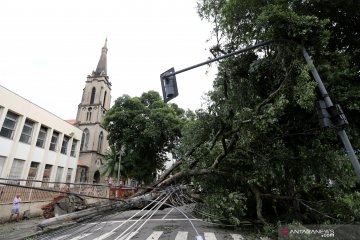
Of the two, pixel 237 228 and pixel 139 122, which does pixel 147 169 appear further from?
pixel 237 228

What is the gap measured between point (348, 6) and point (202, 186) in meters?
8.98

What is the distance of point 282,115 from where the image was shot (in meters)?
7.80

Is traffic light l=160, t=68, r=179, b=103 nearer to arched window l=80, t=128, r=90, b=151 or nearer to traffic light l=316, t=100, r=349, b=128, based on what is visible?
traffic light l=316, t=100, r=349, b=128

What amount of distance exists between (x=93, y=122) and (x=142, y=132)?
18.5 metres

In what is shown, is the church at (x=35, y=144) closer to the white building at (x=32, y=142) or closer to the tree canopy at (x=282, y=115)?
the white building at (x=32, y=142)

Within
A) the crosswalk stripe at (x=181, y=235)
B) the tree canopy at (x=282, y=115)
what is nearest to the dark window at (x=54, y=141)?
the tree canopy at (x=282, y=115)

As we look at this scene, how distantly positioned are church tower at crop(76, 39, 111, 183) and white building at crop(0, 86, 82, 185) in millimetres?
10177

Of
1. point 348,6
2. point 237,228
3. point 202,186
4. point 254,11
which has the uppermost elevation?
point 254,11

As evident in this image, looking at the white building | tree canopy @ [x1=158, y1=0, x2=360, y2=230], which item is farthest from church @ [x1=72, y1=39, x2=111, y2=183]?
tree canopy @ [x1=158, y1=0, x2=360, y2=230]

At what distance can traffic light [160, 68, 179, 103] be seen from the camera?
6.00 metres

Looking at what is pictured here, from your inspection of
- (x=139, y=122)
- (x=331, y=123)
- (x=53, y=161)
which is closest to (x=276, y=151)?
(x=331, y=123)

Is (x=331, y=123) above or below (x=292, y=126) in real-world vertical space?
below

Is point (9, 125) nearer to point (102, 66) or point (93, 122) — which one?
point (93, 122)

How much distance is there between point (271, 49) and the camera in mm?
8352
